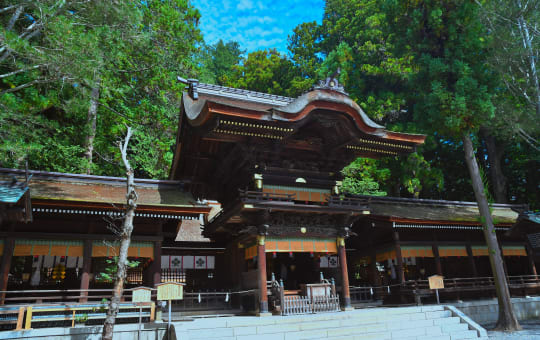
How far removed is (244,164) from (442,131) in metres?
7.42

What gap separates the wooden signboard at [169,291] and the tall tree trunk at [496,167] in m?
24.1

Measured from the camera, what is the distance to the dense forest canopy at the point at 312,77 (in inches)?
434

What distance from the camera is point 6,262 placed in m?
9.18

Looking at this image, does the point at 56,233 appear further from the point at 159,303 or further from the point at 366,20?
the point at 366,20

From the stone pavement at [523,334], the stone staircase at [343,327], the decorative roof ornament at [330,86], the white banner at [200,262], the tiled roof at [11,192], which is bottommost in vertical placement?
the stone pavement at [523,334]

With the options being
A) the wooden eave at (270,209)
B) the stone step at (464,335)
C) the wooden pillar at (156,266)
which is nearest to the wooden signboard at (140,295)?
the wooden pillar at (156,266)

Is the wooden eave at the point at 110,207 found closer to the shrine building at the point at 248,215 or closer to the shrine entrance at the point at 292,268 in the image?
the shrine building at the point at 248,215

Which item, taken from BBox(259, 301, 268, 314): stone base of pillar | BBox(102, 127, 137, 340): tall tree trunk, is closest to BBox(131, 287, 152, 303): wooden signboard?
BBox(102, 127, 137, 340): tall tree trunk

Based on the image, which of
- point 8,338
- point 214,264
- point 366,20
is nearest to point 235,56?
point 366,20

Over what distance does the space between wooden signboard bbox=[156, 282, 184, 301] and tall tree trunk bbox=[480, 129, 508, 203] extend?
79.2 feet

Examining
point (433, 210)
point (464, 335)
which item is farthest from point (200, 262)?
point (433, 210)

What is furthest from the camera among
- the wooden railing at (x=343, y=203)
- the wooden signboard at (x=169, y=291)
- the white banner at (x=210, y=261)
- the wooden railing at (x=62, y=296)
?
the white banner at (x=210, y=261)

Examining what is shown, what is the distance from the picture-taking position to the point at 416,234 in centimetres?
1462

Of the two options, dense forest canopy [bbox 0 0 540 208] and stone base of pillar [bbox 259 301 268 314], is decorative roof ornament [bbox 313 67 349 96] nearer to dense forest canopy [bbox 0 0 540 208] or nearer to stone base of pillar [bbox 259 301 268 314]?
dense forest canopy [bbox 0 0 540 208]
